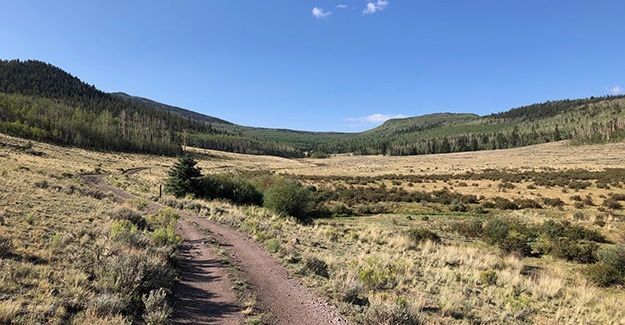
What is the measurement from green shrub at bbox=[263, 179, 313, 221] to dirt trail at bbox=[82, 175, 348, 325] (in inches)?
598

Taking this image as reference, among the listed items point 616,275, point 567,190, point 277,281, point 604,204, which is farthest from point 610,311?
point 567,190

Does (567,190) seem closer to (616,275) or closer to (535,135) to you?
(616,275)

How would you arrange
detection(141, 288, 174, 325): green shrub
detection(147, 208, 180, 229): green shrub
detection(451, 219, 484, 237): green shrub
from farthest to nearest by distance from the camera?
detection(451, 219, 484, 237): green shrub, detection(147, 208, 180, 229): green shrub, detection(141, 288, 174, 325): green shrub

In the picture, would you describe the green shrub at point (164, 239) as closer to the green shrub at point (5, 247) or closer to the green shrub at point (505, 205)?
the green shrub at point (5, 247)

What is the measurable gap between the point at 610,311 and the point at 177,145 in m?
143

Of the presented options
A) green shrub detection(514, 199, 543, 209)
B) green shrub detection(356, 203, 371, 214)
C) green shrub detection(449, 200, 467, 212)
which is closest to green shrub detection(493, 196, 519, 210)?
green shrub detection(514, 199, 543, 209)

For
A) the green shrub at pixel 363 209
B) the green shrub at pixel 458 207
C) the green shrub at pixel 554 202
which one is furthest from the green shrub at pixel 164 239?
the green shrub at pixel 554 202

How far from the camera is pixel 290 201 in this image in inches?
1152

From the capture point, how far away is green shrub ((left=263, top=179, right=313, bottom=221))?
29.2 meters

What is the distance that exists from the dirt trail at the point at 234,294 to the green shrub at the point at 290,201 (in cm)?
1520

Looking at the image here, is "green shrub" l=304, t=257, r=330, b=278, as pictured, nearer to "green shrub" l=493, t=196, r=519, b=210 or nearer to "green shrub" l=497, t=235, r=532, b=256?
"green shrub" l=497, t=235, r=532, b=256

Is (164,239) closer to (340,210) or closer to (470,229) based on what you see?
(470,229)

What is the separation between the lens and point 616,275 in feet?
45.2

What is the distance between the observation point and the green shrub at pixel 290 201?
95.8ft
